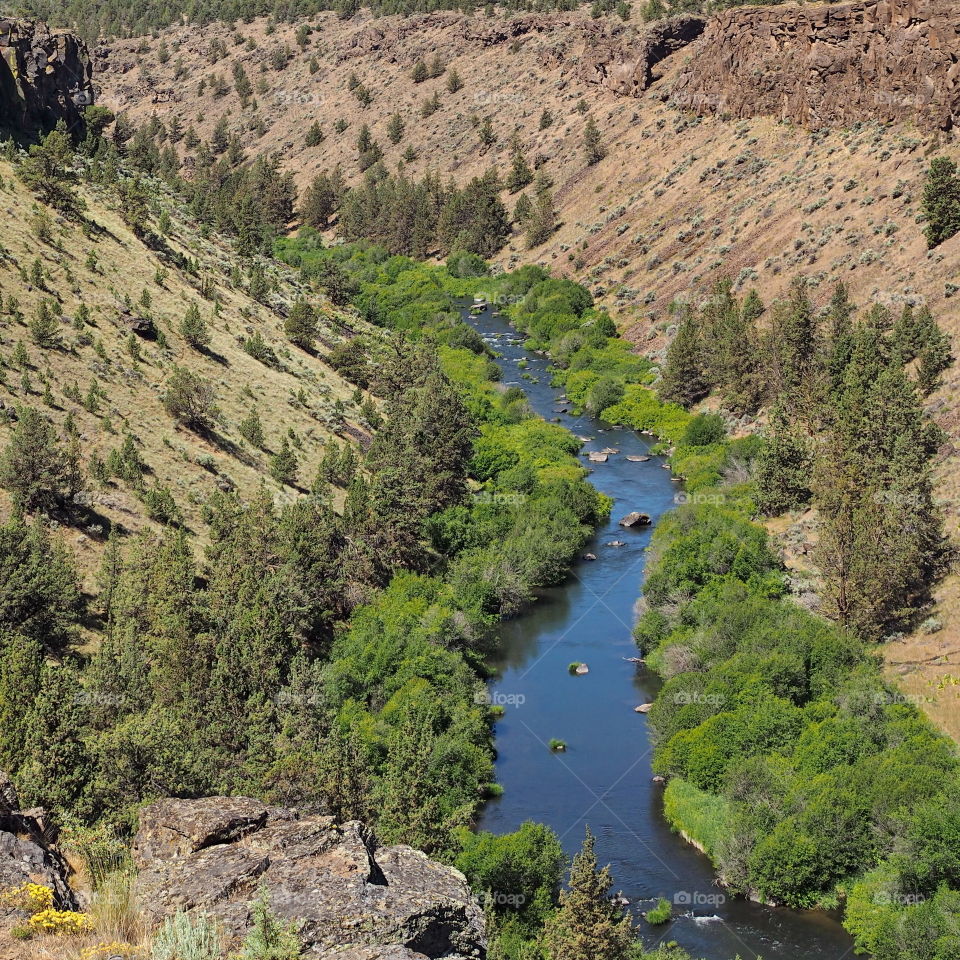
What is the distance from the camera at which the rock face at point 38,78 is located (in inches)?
4094

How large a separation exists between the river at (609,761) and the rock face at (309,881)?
24.2m

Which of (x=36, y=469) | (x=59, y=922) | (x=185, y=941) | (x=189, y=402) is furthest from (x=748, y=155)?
(x=59, y=922)

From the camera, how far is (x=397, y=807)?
39.9 m

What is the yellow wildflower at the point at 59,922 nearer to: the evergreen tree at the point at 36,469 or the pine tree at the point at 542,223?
the evergreen tree at the point at 36,469

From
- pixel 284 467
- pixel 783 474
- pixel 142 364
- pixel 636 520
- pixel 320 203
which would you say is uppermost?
pixel 142 364

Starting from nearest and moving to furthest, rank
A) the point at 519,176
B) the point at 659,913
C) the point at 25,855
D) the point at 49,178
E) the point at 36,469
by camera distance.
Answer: the point at 25,855 < the point at 659,913 < the point at 36,469 < the point at 49,178 < the point at 519,176

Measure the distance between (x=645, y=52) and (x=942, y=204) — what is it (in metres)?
79.5

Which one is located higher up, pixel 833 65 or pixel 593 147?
pixel 833 65

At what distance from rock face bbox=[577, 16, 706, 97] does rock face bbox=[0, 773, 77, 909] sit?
160 m

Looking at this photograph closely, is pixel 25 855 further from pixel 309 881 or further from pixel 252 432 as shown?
pixel 252 432

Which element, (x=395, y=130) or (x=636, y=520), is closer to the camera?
(x=636, y=520)

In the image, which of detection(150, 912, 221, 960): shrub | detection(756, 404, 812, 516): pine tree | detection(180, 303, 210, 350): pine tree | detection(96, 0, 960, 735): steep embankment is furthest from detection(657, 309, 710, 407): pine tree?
detection(150, 912, 221, 960): shrub

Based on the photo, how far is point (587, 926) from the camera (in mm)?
34062

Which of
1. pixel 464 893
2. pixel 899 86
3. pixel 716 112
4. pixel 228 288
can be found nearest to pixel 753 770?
pixel 464 893
